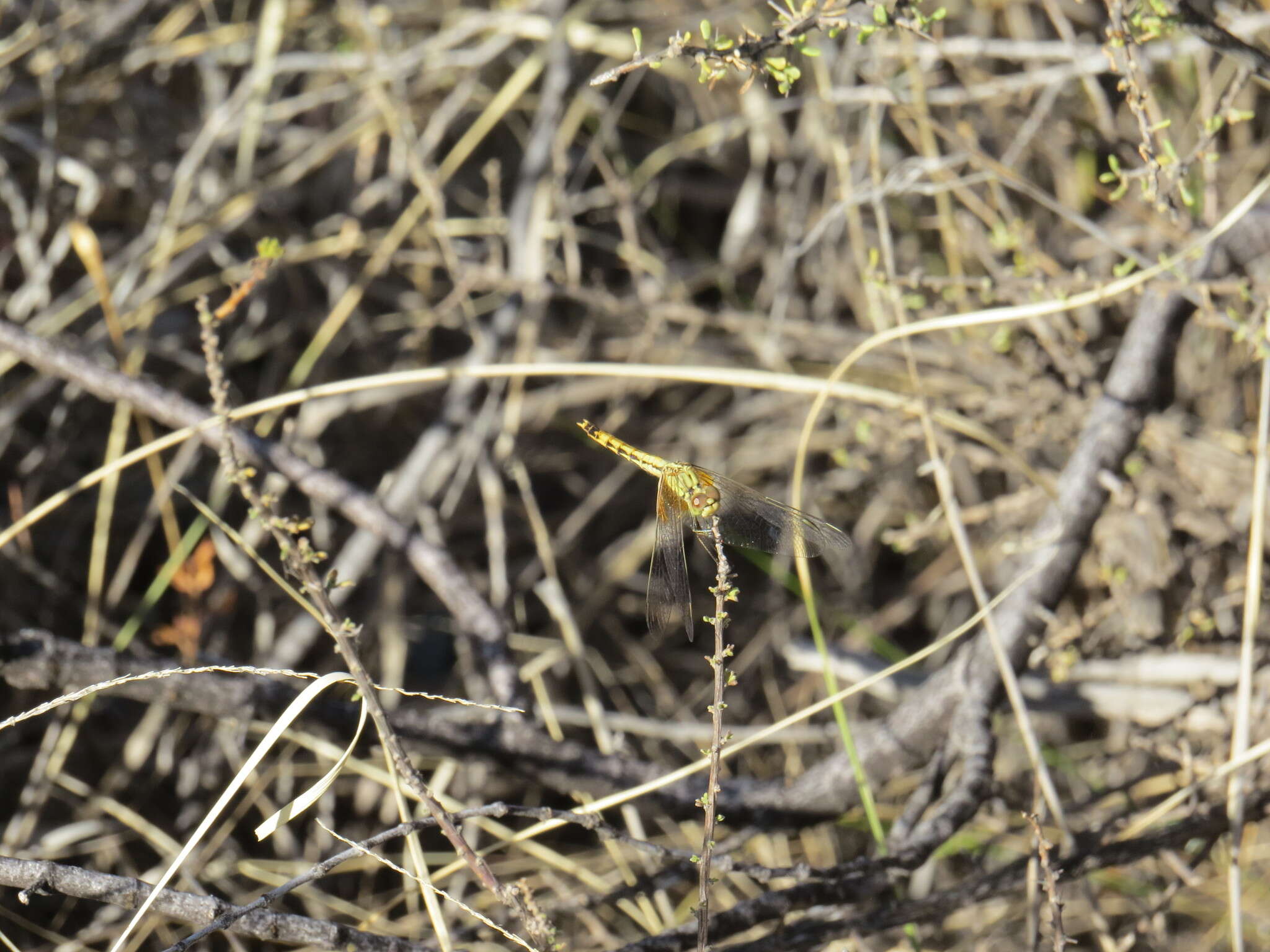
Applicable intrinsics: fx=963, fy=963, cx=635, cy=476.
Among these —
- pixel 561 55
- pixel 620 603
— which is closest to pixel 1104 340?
pixel 620 603

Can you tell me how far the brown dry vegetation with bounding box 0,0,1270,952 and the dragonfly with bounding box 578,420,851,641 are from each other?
0.86 ft

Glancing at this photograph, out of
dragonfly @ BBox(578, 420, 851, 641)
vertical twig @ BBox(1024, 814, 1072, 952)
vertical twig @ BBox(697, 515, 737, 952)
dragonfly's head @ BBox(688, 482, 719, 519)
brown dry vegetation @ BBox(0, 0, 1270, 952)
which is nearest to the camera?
vertical twig @ BBox(697, 515, 737, 952)

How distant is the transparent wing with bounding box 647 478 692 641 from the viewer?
1868mm

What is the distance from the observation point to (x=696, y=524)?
2061 millimetres

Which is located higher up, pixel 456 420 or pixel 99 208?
pixel 99 208

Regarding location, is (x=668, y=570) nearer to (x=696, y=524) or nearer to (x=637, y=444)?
(x=696, y=524)

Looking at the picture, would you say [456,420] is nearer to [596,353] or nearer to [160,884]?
[596,353]

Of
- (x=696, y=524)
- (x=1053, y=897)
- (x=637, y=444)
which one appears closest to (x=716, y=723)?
(x=1053, y=897)

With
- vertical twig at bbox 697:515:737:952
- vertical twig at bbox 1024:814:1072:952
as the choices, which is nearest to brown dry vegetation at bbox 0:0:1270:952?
vertical twig at bbox 697:515:737:952

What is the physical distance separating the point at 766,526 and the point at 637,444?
1.22 m

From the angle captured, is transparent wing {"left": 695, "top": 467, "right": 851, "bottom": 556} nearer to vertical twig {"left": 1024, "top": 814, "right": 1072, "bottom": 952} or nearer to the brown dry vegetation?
the brown dry vegetation

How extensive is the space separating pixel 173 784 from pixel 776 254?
2.48 m

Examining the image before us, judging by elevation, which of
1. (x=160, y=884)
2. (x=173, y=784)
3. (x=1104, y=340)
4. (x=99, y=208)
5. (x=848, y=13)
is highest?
(x=848, y=13)

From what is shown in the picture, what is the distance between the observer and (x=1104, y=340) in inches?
114
